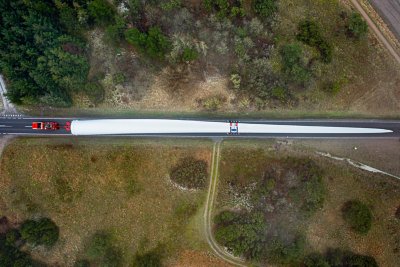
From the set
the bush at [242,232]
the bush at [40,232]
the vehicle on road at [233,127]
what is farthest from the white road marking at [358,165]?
the bush at [40,232]

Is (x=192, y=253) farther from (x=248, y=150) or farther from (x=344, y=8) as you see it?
Answer: (x=344, y=8)

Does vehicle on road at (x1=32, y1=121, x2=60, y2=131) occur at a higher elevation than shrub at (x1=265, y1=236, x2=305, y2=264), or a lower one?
higher

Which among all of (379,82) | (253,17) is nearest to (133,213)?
(253,17)

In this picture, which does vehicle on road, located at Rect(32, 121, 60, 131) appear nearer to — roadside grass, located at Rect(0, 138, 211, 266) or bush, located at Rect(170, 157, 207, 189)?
roadside grass, located at Rect(0, 138, 211, 266)

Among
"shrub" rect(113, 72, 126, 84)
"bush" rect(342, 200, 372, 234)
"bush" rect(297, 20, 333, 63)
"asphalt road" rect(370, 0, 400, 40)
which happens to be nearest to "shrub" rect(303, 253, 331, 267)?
"bush" rect(342, 200, 372, 234)

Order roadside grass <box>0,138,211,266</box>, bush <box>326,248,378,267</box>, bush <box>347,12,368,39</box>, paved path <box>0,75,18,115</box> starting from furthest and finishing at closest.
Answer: paved path <box>0,75,18,115</box> < roadside grass <box>0,138,211,266</box> < bush <box>347,12,368,39</box> < bush <box>326,248,378,267</box>

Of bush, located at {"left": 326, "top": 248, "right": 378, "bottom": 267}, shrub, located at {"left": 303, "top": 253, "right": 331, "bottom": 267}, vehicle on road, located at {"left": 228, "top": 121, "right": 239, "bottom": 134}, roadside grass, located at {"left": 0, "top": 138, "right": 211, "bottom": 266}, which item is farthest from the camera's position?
vehicle on road, located at {"left": 228, "top": 121, "right": 239, "bottom": 134}

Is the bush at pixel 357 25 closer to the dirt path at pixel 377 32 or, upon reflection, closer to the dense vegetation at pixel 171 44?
the dense vegetation at pixel 171 44
